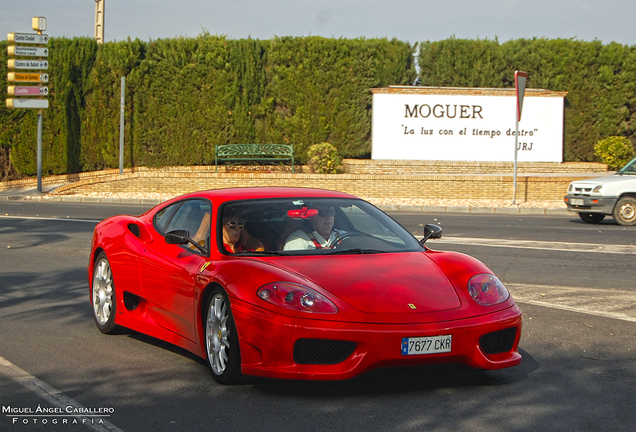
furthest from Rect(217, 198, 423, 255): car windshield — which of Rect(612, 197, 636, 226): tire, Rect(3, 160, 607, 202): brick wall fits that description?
Rect(3, 160, 607, 202): brick wall

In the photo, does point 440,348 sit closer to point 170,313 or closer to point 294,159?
point 170,313

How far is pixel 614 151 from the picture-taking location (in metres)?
29.8

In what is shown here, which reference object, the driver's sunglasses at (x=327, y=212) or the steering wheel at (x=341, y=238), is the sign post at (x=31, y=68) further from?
the steering wheel at (x=341, y=238)

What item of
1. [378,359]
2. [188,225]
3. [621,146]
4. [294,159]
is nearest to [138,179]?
[294,159]

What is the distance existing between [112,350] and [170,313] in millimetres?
675

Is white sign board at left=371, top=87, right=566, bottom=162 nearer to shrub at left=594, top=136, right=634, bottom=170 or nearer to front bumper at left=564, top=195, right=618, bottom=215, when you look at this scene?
shrub at left=594, top=136, right=634, bottom=170

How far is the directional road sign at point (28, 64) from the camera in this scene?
27.6m

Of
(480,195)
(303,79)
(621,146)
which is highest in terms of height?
(303,79)

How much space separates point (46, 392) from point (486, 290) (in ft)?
9.12

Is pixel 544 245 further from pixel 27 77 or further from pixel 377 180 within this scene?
pixel 27 77

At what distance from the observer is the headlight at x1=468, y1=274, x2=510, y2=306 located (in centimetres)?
484

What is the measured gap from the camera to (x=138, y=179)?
2814cm

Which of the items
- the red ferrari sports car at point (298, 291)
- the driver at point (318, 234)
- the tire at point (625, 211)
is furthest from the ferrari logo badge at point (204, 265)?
the tire at point (625, 211)

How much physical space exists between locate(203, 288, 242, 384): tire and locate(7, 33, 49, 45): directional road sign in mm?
25391
